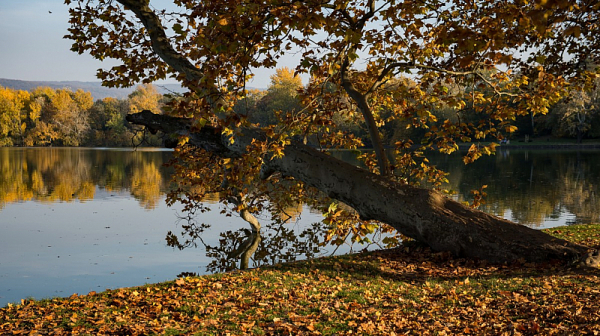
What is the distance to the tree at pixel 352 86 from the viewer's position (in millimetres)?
7664

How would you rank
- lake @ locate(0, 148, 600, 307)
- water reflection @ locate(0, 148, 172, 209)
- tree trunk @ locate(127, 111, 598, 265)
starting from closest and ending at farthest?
1. tree trunk @ locate(127, 111, 598, 265)
2. lake @ locate(0, 148, 600, 307)
3. water reflection @ locate(0, 148, 172, 209)

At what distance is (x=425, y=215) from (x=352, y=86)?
3.19 meters

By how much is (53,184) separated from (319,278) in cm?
2558

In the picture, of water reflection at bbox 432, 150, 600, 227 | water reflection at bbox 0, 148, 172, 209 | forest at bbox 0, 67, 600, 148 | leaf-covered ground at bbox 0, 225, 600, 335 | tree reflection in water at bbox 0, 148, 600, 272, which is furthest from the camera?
forest at bbox 0, 67, 600, 148

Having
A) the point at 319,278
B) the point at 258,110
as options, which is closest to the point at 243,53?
the point at 319,278

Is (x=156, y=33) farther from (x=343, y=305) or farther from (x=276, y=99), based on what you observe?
(x=276, y=99)

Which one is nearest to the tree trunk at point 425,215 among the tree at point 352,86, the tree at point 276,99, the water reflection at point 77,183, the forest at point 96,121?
the tree at point 352,86

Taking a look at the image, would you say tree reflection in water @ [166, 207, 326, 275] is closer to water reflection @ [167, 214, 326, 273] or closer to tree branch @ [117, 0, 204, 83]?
water reflection @ [167, 214, 326, 273]

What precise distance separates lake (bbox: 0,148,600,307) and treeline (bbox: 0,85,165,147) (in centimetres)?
5554

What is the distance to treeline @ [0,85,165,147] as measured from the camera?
8100cm

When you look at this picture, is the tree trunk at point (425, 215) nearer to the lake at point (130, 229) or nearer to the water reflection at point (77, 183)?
the lake at point (130, 229)

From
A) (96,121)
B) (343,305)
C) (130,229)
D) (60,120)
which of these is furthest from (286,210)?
(96,121)

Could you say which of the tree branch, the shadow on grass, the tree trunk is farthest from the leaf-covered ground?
the tree branch

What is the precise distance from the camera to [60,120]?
84.2 m
